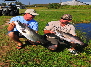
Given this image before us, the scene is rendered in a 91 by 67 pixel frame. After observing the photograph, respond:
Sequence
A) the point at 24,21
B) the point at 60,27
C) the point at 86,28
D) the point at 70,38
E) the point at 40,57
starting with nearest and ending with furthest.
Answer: the point at 70,38, the point at 40,57, the point at 60,27, the point at 24,21, the point at 86,28

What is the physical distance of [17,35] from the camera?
5.79 metres

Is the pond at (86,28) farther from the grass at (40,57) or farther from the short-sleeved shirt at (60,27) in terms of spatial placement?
the short-sleeved shirt at (60,27)

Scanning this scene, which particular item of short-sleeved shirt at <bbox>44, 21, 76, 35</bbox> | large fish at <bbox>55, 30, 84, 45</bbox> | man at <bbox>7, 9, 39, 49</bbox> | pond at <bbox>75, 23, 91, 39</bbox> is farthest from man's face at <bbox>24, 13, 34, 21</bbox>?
pond at <bbox>75, 23, 91, 39</bbox>

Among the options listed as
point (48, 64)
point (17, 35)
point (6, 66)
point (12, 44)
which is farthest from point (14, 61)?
point (12, 44)

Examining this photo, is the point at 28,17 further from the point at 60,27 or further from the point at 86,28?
the point at 86,28

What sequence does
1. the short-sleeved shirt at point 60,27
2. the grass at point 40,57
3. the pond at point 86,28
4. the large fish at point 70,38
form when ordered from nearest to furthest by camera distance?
the grass at point 40,57 → the large fish at point 70,38 → the short-sleeved shirt at point 60,27 → the pond at point 86,28

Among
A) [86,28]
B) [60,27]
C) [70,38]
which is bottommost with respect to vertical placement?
[86,28]

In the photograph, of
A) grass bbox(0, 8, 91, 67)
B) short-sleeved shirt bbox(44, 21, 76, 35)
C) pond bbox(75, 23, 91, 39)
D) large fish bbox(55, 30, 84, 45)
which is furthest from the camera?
pond bbox(75, 23, 91, 39)

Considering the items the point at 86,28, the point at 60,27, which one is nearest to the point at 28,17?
the point at 60,27

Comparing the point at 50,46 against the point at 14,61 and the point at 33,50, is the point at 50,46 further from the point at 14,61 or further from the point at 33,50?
the point at 14,61

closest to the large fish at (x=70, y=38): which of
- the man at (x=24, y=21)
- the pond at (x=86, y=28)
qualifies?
the man at (x=24, y=21)

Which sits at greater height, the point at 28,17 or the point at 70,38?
the point at 28,17

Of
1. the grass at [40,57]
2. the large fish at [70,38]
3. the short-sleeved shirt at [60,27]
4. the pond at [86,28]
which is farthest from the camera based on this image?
the pond at [86,28]

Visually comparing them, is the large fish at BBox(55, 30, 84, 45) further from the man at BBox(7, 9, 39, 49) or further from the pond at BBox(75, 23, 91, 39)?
the pond at BBox(75, 23, 91, 39)
